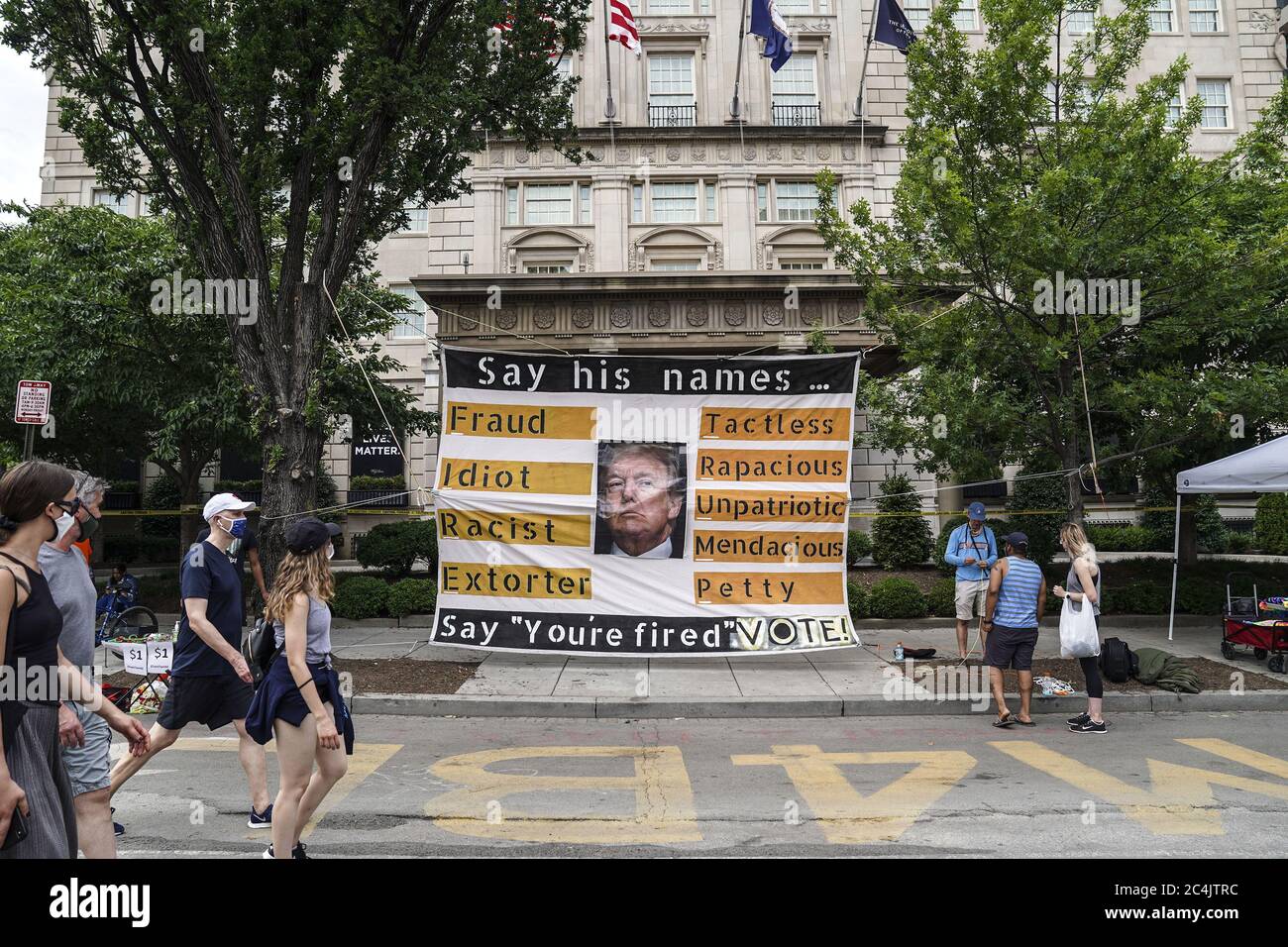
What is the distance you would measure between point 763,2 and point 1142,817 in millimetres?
20782

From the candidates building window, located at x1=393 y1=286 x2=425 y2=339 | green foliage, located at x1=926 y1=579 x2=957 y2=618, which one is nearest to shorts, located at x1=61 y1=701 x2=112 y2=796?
green foliage, located at x1=926 y1=579 x2=957 y2=618

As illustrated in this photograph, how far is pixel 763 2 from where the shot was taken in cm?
2092

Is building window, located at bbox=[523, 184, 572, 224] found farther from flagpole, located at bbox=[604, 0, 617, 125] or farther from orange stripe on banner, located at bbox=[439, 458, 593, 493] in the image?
orange stripe on banner, located at bbox=[439, 458, 593, 493]

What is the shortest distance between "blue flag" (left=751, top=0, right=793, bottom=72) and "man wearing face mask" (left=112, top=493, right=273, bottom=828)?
782 inches

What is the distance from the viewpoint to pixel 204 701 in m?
5.26

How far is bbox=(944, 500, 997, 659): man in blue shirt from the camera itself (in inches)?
435

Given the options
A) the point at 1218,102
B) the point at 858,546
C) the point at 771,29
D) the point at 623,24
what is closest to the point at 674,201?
the point at 623,24

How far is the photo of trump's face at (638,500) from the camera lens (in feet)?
35.1

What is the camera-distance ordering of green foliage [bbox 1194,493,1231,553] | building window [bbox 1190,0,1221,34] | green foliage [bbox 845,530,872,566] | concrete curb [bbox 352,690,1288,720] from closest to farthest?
1. concrete curb [bbox 352,690,1288,720]
2. green foliage [bbox 845,530,872,566]
3. green foliage [bbox 1194,493,1231,553]
4. building window [bbox 1190,0,1221,34]

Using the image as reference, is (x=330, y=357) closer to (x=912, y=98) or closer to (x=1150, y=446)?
(x=912, y=98)

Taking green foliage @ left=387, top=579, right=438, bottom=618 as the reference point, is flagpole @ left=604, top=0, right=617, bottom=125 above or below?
above

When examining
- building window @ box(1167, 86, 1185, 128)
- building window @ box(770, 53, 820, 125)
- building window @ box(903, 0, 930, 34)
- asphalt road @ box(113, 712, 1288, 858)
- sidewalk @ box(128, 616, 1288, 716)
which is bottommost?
sidewalk @ box(128, 616, 1288, 716)

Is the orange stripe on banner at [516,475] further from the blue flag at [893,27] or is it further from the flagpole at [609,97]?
the flagpole at [609,97]

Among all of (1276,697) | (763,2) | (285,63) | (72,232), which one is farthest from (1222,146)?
(72,232)
